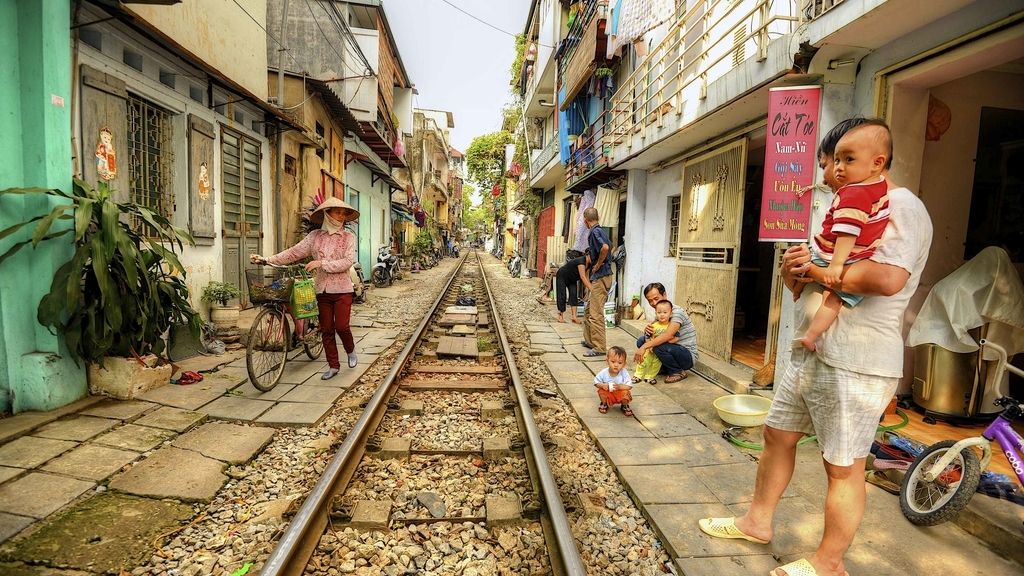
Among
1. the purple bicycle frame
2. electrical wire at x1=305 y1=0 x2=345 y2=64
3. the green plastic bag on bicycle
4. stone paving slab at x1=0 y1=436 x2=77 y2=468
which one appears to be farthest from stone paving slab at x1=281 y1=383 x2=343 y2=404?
electrical wire at x1=305 y1=0 x2=345 y2=64

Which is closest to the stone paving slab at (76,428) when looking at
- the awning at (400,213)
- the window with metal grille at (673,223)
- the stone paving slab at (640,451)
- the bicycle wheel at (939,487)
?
the stone paving slab at (640,451)

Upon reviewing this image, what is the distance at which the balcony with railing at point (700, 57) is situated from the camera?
187 inches

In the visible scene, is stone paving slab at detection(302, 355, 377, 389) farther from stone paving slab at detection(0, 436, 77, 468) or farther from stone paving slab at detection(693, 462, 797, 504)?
stone paving slab at detection(693, 462, 797, 504)

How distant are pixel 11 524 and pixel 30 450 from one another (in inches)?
37.0

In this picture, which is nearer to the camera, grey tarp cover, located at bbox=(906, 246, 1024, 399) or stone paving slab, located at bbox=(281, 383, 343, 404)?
grey tarp cover, located at bbox=(906, 246, 1024, 399)

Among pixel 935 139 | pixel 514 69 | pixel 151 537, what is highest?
pixel 514 69

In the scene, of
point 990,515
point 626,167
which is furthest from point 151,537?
point 626,167

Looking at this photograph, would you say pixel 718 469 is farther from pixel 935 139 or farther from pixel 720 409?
pixel 935 139

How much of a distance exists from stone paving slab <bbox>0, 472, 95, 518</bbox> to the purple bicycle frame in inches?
196

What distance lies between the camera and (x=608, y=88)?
11375 millimetres

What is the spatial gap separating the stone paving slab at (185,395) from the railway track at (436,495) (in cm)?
157

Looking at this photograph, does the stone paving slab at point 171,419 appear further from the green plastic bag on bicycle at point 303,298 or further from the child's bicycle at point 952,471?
the child's bicycle at point 952,471

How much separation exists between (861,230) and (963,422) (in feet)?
10.9

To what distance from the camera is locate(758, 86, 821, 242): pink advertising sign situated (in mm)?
4172
